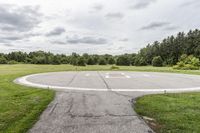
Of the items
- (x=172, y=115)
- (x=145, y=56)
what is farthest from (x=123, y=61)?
(x=172, y=115)

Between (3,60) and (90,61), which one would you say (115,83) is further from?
(3,60)

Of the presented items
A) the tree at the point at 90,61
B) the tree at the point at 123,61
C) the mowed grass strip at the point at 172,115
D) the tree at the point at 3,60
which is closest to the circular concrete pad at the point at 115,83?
the mowed grass strip at the point at 172,115

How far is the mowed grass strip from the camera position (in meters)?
3.94

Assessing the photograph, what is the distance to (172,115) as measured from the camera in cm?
482

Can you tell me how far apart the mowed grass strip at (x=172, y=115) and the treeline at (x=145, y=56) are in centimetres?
4832

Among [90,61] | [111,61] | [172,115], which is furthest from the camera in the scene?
[111,61]

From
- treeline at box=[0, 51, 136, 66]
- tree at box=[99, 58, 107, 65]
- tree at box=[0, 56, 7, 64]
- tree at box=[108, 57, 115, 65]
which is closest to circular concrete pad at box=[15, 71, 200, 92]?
treeline at box=[0, 51, 136, 66]

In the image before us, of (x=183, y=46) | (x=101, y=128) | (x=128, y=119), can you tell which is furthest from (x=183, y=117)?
(x=183, y=46)

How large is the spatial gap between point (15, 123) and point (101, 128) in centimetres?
184

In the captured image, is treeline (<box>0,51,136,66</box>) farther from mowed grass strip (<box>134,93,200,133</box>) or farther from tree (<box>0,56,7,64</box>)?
mowed grass strip (<box>134,93,200,133</box>)

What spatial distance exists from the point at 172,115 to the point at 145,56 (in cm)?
7278

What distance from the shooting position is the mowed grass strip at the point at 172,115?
3941 mm

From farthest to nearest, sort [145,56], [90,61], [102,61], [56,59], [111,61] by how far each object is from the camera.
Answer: [145,56], [111,61], [56,59], [102,61], [90,61]

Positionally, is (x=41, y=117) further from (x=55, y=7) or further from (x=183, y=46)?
(x=183, y=46)
